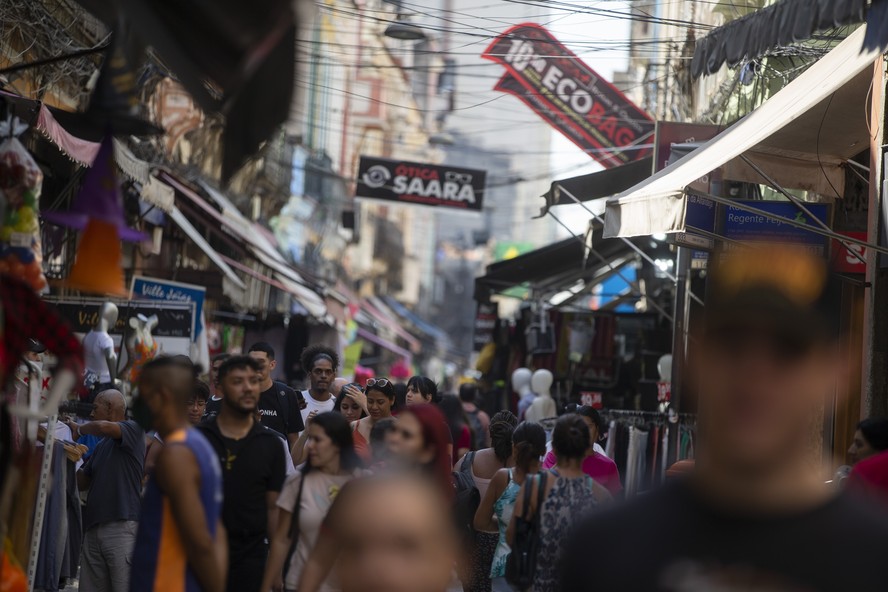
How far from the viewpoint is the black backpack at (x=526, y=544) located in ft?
23.7

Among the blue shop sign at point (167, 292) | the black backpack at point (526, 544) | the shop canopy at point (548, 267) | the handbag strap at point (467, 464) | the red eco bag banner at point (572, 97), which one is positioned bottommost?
the black backpack at point (526, 544)

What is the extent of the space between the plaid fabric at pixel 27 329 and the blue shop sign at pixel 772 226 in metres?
8.22

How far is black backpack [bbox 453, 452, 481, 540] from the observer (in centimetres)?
938

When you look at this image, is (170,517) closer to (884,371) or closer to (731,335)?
(731,335)

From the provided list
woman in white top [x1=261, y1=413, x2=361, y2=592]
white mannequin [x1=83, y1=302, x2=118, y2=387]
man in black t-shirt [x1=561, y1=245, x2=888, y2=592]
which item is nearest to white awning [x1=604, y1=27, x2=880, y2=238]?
woman in white top [x1=261, y1=413, x2=361, y2=592]

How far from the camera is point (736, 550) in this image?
260 centimetres

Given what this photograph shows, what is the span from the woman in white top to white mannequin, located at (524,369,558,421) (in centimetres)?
1115

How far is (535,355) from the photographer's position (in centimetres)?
2166

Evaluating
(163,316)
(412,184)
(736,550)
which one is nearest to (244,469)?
(736,550)

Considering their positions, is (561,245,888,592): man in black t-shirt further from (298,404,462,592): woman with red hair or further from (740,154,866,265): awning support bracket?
(740,154,866,265): awning support bracket

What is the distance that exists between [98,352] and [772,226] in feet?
22.0

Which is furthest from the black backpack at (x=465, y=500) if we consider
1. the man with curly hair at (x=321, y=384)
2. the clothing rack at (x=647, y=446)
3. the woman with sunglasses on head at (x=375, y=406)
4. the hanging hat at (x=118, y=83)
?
the hanging hat at (x=118, y=83)

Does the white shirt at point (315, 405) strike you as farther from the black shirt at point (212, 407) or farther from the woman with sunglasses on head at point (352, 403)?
the black shirt at point (212, 407)

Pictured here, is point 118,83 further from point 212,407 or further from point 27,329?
point 212,407
